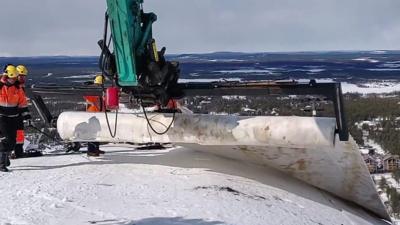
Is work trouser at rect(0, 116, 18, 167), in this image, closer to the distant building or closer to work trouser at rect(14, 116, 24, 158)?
work trouser at rect(14, 116, 24, 158)

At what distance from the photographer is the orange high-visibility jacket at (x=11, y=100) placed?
8453 millimetres

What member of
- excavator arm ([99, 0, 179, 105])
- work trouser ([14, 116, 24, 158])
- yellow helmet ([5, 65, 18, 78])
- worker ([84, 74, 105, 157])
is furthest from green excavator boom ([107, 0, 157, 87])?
worker ([84, 74, 105, 157])

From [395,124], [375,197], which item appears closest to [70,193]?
[375,197]

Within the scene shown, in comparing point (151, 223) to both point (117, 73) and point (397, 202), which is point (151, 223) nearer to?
point (117, 73)

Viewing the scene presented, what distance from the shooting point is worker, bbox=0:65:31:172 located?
8414mm

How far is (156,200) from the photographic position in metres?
6.74

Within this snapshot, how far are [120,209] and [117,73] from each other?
6.12 feet

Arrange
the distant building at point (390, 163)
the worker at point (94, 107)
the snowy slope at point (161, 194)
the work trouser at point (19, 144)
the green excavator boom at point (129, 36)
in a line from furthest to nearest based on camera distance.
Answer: the distant building at point (390, 163) → the worker at point (94, 107) → the work trouser at point (19, 144) → the green excavator boom at point (129, 36) → the snowy slope at point (161, 194)

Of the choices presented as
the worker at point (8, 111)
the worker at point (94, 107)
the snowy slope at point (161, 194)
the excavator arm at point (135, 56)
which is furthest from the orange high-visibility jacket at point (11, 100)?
the excavator arm at point (135, 56)

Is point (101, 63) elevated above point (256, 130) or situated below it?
above

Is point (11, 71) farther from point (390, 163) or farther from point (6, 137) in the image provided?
point (390, 163)

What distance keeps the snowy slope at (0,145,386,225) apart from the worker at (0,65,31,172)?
358 millimetres

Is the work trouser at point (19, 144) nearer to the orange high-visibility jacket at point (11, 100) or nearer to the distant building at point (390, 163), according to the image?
the orange high-visibility jacket at point (11, 100)

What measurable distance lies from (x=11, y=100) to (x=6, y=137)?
57 cm
